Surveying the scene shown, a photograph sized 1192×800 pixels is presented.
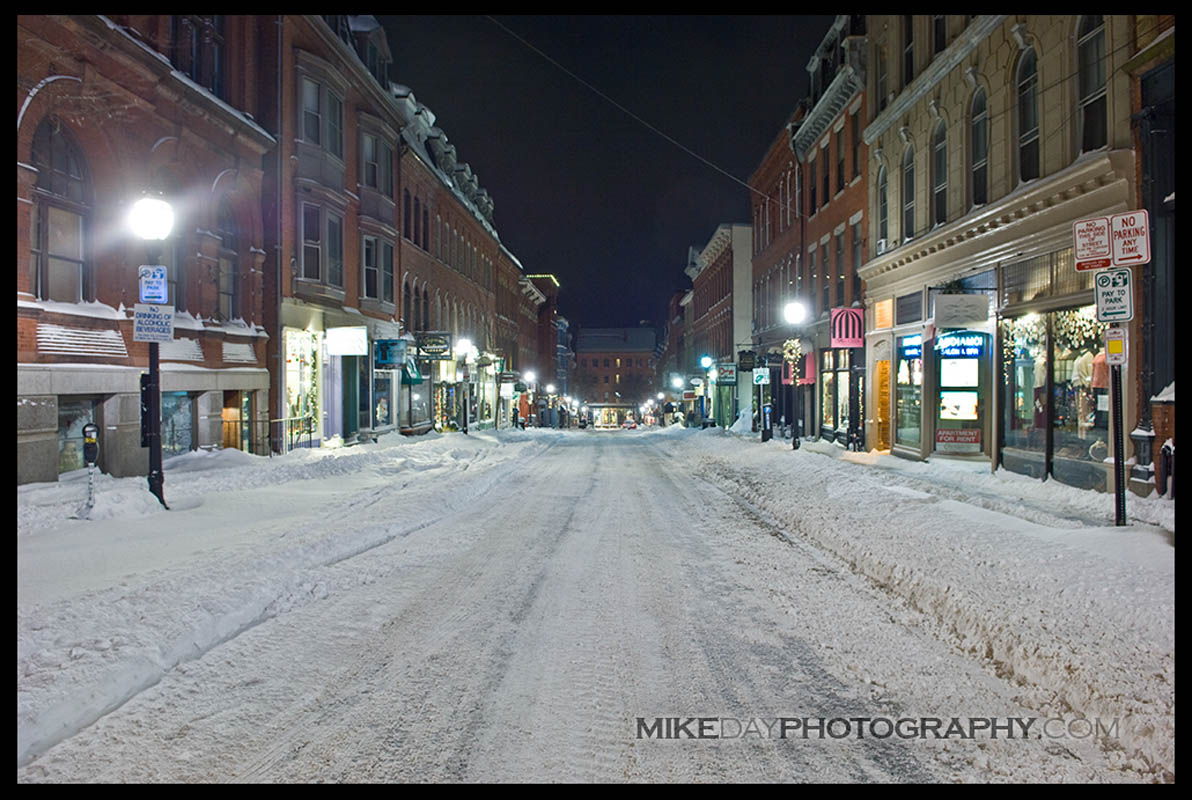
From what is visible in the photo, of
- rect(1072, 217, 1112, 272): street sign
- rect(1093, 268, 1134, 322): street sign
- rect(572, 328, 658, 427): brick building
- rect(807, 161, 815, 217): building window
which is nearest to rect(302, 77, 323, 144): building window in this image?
rect(807, 161, 815, 217): building window

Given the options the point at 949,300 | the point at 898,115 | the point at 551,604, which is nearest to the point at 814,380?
the point at 898,115

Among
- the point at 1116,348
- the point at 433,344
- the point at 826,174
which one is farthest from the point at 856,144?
the point at 1116,348

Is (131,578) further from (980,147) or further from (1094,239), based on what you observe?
(980,147)

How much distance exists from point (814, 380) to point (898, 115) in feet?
38.2

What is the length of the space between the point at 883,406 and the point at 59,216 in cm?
2074

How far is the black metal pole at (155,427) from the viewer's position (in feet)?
8.84

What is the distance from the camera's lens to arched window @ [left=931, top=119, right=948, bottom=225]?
1529cm

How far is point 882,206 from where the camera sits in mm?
20031

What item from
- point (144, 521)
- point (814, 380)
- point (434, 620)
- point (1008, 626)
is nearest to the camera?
point (144, 521)

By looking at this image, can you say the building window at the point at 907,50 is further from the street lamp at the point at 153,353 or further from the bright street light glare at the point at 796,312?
the street lamp at the point at 153,353

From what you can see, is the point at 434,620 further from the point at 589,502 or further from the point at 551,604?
the point at 589,502

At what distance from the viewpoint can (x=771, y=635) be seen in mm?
5234

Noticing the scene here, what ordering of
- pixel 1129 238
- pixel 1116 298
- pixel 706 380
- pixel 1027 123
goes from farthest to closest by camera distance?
pixel 706 380 → pixel 1027 123 → pixel 1116 298 → pixel 1129 238

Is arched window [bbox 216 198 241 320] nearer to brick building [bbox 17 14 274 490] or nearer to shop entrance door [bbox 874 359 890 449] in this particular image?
brick building [bbox 17 14 274 490]
